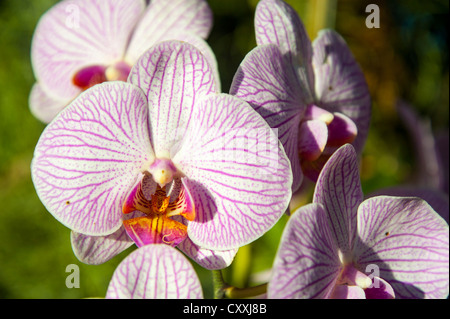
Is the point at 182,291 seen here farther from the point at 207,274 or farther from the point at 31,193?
the point at 31,193

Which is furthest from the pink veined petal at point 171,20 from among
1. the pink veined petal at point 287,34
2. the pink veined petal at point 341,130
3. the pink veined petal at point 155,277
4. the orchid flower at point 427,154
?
the orchid flower at point 427,154

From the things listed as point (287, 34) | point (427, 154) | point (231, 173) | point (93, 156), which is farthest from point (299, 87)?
point (427, 154)

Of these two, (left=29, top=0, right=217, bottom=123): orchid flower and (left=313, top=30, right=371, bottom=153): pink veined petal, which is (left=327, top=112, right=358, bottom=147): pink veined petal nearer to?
(left=313, top=30, right=371, bottom=153): pink veined petal

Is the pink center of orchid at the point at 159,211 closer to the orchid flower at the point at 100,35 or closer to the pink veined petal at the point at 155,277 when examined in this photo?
the pink veined petal at the point at 155,277

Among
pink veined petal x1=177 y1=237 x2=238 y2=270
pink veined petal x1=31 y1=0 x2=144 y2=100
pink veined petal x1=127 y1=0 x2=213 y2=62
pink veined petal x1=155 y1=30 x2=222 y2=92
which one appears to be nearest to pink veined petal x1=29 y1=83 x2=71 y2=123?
pink veined petal x1=31 y1=0 x2=144 y2=100

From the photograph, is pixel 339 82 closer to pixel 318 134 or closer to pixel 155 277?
pixel 318 134

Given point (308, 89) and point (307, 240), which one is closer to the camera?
point (307, 240)
